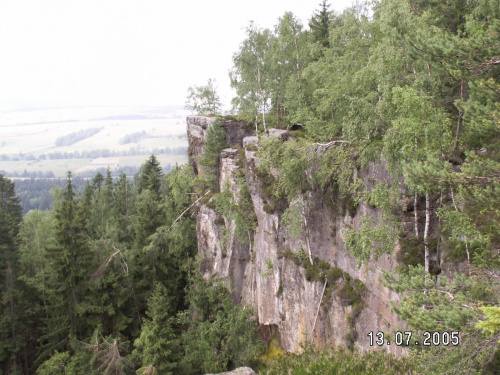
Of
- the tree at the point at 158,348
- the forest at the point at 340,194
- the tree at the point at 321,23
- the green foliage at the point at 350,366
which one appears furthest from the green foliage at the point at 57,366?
the tree at the point at 321,23

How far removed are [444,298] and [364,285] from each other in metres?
7.44

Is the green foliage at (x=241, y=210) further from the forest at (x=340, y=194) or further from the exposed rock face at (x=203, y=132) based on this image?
the exposed rock face at (x=203, y=132)

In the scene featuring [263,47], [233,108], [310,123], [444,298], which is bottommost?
[444,298]

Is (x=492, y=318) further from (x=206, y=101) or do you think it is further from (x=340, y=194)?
(x=206, y=101)

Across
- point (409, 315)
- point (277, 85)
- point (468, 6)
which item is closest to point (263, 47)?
point (277, 85)

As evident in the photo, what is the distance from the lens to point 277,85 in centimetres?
2772

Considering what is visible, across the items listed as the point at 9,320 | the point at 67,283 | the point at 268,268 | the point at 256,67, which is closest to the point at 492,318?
the point at 268,268

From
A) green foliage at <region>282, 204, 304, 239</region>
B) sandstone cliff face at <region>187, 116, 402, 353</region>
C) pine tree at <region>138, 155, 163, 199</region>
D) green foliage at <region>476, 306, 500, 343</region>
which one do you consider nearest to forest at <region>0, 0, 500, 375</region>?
green foliage at <region>476, 306, 500, 343</region>

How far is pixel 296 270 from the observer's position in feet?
63.2

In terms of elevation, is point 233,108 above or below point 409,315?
above

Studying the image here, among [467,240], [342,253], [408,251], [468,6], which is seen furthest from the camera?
[342,253]

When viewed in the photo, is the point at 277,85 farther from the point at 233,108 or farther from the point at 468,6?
the point at 468,6

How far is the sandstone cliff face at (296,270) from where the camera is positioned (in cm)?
1406

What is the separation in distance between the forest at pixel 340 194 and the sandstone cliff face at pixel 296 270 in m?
1.12
